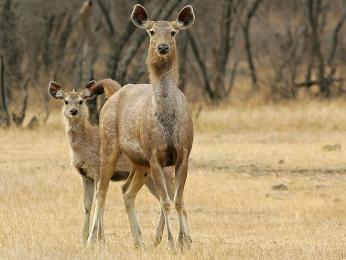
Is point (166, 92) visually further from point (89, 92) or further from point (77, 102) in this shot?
point (77, 102)

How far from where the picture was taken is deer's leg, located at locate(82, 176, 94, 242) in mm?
12212

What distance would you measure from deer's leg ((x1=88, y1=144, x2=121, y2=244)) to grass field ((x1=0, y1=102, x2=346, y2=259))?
0.31m

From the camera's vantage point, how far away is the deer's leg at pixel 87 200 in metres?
12.2

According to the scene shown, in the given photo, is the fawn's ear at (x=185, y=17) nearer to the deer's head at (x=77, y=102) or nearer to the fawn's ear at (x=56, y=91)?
the deer's head at (x=77, y=102)

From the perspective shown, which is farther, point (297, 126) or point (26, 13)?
point (26, 13)

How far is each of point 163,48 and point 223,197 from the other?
552 centimetres

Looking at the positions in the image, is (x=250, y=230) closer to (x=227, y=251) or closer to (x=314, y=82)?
(x=227, y=251)

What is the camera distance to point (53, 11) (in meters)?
33.2

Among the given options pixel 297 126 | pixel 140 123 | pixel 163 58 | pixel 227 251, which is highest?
pixel 163 58

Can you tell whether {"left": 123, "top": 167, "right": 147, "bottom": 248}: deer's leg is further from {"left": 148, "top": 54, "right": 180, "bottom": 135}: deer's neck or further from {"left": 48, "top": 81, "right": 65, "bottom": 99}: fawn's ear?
{"left": 48, "top": 81, "right": 65, "bottom": 99}: fawn's ear

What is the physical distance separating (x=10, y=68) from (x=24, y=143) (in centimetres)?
863

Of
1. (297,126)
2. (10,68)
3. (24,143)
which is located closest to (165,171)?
(24,143)

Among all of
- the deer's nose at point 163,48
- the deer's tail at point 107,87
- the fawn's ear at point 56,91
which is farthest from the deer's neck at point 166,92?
the fawn's ear at point 56,91

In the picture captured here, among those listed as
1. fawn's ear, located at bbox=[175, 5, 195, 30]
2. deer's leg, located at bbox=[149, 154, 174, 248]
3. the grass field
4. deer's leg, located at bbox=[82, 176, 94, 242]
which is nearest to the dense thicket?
the grass field
